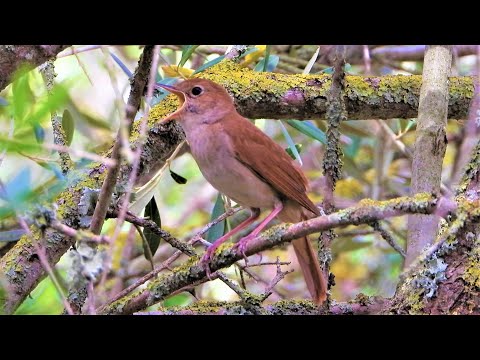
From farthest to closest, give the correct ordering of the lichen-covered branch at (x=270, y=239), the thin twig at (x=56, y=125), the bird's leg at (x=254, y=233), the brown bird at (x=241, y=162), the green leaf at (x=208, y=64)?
the green leaf at (x=208, y=64) < the brown bird at (x=241, y=162) < the thin twig at (x=56, y=125) < the bird's leg at (x=254, y=233) < the lichen-covered branch at (x=270, y=239)

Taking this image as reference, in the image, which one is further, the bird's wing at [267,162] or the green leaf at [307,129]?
the green leaf at [307,129]

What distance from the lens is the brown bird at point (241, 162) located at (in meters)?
2.36

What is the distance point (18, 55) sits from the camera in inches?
89.8

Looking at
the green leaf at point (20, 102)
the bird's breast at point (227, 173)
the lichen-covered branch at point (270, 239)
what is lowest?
the lichen-covered branch at point (270, 239)

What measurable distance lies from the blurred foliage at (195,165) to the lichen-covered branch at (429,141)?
0.38m

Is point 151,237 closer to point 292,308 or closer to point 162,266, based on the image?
point 162,266

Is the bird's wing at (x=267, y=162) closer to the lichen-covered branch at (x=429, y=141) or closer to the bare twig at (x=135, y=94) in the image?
the lichen-covered branch at (x=429, y=141)

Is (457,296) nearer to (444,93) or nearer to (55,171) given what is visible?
(444,93)

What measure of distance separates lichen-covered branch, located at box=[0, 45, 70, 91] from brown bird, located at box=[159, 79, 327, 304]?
348mm

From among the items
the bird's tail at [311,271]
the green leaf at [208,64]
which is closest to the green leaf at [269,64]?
the green leaf at [208,64]

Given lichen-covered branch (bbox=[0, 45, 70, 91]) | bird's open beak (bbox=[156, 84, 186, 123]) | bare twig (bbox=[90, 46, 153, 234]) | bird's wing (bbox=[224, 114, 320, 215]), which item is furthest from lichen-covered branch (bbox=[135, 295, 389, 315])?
lichen-covered branch (bbox=[0, 45, 70, 91])

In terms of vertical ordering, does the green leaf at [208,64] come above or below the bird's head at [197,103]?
above
